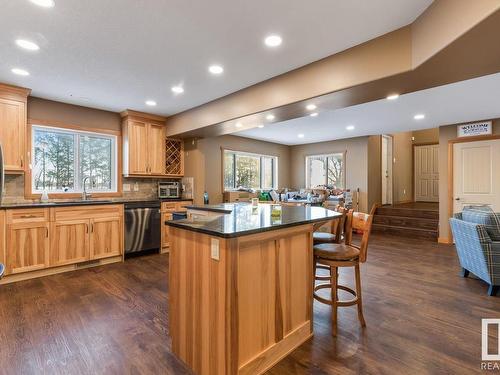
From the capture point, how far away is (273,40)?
2.42 meters

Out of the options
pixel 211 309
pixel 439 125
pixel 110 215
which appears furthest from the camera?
pixel 439 125

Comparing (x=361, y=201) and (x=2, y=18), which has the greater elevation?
(x=2, y=18)

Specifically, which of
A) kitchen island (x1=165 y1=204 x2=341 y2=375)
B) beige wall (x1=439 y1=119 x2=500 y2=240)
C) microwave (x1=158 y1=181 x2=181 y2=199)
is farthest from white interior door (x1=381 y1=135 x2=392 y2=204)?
kitchen island (x1=165 y1=204 x2=341 y2=375)

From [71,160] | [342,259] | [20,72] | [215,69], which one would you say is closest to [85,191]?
[71,160]

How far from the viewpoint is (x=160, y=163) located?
A: 5027 mm

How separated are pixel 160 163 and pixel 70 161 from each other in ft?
4.68

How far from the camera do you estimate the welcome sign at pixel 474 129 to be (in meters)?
5.07

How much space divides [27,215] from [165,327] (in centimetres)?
260

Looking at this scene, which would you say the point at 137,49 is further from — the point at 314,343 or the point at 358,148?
the point at 358,148

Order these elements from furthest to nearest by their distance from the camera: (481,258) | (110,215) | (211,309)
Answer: (110,215) < (481,258) < (211,309)

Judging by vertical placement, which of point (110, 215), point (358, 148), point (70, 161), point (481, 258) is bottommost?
point (481, 258)

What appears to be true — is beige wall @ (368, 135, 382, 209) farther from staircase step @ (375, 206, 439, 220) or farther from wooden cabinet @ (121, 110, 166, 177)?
wooden cabinet @ (121, 110, 166, 177)

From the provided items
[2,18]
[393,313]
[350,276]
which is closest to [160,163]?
[2,18]

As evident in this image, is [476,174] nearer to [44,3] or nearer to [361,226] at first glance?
[361,226]
